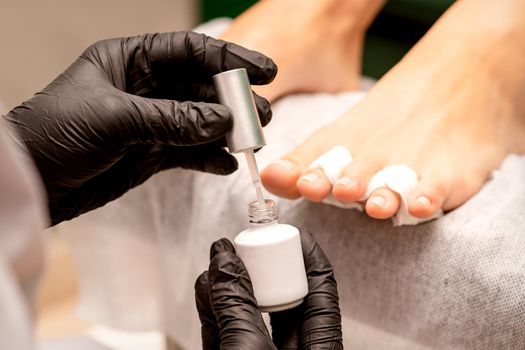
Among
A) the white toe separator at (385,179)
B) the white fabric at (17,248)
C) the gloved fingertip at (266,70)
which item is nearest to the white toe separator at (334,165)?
the white toe separator at (385,179)

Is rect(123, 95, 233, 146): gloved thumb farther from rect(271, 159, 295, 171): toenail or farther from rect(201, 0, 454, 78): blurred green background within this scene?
rect(201, 0, 454, 78): blurred green background

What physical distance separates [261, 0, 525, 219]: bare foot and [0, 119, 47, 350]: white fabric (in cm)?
37

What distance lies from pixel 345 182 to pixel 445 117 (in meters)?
0.19

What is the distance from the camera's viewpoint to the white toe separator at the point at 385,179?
2.22 feet

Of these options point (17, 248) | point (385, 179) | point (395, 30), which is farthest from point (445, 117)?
point (17, 248)

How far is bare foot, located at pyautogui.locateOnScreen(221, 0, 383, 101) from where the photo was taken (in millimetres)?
960

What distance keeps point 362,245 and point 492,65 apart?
0.32 metres

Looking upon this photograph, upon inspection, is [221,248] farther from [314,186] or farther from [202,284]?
[314,186]

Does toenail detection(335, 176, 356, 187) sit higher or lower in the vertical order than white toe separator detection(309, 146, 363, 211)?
higher

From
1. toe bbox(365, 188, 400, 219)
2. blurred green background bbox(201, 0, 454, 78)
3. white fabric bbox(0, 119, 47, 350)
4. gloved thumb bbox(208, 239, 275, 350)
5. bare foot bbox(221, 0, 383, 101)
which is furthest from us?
blurred green background bbox(201, 0, 454, 78)

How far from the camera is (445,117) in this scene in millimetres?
807

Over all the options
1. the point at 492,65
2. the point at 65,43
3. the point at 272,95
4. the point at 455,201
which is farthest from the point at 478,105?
the point at 65,43

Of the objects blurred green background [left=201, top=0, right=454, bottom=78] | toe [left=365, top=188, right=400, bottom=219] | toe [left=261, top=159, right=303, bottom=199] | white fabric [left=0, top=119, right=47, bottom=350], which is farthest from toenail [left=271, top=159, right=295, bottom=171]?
blurred green background [left=201, top=0, right=454, bottom=78]

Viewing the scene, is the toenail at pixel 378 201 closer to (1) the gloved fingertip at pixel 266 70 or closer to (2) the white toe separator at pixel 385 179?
(2) the white toe separator at pixel 385 179
